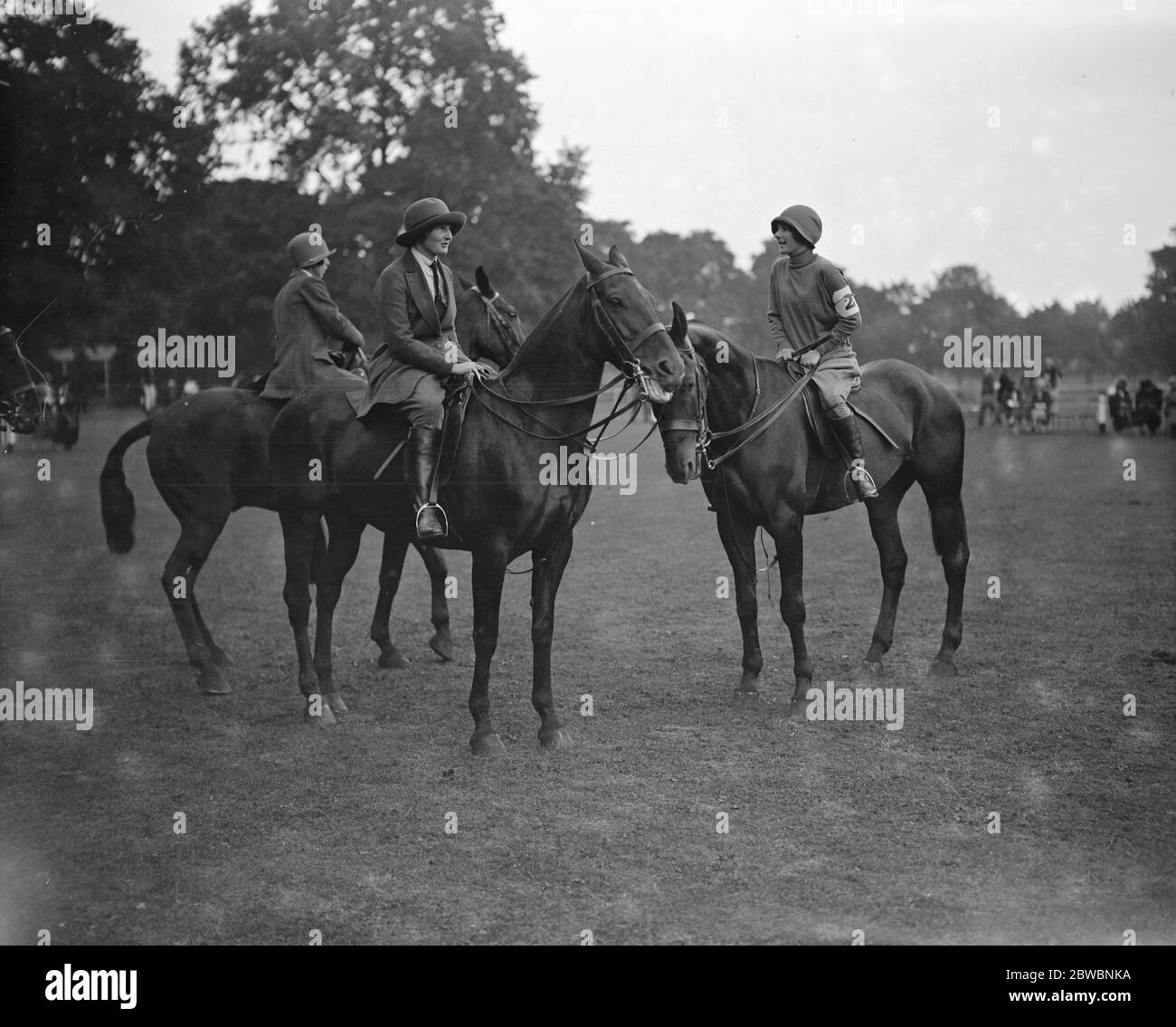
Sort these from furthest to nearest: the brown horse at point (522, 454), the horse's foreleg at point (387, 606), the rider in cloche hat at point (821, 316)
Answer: the horse's foreleg at point (387, 606) < the rider in cloche hat at point (821, 316) < the brown horse at point (522, 454)

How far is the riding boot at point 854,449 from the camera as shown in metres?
8.97

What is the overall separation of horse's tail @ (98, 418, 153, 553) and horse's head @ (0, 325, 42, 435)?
719mm

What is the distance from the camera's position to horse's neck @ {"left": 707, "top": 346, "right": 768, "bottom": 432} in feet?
28.8

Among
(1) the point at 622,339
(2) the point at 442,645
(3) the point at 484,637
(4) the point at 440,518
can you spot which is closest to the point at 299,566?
(4) the point at 440,518

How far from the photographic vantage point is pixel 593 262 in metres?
7.27

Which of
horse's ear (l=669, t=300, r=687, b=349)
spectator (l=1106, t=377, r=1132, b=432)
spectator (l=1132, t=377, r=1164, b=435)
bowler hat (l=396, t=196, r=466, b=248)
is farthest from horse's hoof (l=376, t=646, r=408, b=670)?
spectator (l=1106, t=377, r=1132, b=432)

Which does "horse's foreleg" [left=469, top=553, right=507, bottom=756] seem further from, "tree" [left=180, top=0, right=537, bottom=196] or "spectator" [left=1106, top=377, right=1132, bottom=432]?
"spectator" [left=1106, top=377, right=1132, bottom=432]

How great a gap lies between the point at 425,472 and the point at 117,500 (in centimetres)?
426

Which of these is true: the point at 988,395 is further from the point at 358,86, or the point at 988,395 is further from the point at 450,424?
the point at 450,424

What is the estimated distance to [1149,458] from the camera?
27.4m

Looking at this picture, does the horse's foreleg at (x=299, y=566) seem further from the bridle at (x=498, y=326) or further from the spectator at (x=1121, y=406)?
the spectator at (x=1121, y=406)

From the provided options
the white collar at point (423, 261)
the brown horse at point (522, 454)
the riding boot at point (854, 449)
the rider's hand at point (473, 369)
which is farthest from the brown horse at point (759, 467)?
the white collar at point (423, 261)

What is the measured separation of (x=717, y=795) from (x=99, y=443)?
44.0ft

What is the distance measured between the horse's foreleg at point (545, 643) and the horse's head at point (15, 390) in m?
4.70
